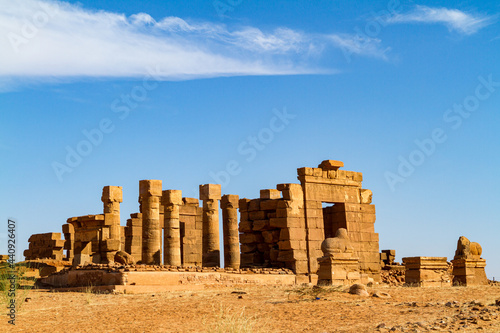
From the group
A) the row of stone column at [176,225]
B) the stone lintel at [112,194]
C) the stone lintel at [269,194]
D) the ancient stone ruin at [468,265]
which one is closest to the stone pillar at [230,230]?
the row of stone column at [176,225]

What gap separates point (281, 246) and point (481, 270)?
7238 millimetres

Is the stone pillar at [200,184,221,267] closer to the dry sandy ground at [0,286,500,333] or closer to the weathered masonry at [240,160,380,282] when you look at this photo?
the weathered masonry at [240,160,380,282]

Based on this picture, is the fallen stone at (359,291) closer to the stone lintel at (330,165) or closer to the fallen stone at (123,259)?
the fallen stone at (123,259)

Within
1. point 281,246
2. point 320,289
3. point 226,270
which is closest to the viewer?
point 320,289

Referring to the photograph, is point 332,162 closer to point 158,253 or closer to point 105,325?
point 158,253

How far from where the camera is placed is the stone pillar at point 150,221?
24.2 m

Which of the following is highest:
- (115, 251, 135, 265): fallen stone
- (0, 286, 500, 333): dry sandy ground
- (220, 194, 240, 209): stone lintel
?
(220, 194, 240, 209): stone lintel

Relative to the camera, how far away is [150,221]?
79.9 feet

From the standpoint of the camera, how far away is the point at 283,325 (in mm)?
11867

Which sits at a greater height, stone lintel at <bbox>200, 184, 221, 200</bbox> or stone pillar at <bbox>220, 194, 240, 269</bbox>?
stone lintel at <bbox>200, 184, 221, 200</bbox>

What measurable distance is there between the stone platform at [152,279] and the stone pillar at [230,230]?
346 cm

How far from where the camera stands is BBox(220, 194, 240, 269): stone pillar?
26.0 m

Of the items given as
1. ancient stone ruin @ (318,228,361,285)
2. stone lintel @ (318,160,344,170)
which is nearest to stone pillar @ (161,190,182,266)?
stone lintel @ (318,160,344,170)

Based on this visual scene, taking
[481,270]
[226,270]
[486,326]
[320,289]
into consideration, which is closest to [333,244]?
[320,289]
